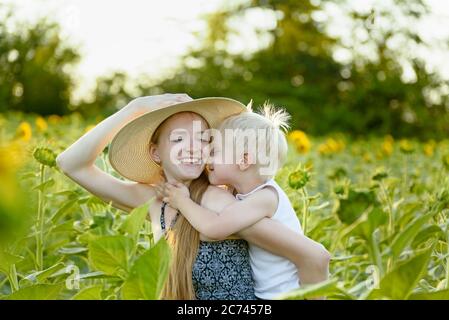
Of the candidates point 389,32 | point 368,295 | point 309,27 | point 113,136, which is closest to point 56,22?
point 389,32

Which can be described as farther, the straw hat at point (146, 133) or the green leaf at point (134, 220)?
the straw hat at point (146, 133)

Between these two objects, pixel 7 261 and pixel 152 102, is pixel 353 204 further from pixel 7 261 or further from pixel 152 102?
pixel 7 261

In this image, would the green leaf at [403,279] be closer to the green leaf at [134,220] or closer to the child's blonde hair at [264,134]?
the green leaf at [134,220]

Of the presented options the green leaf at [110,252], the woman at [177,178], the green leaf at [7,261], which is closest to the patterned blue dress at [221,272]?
the woman at [177,178]

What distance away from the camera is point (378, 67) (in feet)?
32.7

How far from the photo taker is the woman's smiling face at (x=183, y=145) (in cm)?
114

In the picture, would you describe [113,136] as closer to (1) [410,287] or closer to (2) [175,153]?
(2) [175,153]

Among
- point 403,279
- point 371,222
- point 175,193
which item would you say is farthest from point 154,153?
point 403,279

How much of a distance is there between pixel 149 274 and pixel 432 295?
0.24 meters

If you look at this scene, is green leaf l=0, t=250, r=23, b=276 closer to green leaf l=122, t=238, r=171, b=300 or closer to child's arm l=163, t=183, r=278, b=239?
child's arm l=163, t=183, r=278, b=239

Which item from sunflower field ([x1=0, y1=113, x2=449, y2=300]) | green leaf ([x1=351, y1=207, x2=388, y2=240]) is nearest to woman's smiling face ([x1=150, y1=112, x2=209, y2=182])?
sunflower field ([x1=0, y1=113, x2=449, y2=300])

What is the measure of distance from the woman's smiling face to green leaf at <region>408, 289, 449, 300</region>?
0.51 metres

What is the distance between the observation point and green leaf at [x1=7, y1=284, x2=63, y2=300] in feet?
2.30

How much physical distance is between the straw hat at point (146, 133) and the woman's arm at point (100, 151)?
0.05 feet
